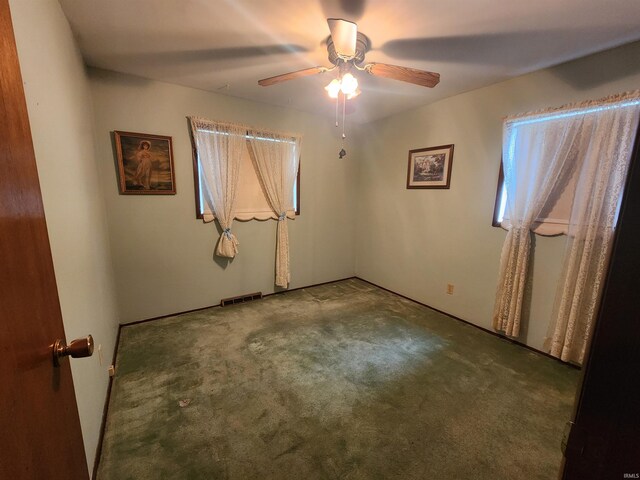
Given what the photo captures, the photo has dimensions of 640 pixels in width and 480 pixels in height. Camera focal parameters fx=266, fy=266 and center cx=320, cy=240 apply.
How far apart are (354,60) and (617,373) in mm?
2151

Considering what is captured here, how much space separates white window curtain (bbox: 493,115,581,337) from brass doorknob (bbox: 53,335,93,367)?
114 inches

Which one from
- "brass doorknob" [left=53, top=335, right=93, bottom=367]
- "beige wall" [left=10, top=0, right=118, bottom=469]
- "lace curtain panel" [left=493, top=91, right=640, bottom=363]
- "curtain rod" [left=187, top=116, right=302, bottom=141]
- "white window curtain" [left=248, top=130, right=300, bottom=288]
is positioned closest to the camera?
"brass doorknob" [left=53, top=335, right=93, bottom=367]

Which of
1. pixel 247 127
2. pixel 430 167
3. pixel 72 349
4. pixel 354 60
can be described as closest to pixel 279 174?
pixel 247 127

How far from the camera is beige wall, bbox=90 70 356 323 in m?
2.51

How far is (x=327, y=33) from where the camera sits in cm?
179

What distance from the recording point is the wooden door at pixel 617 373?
0.43 m

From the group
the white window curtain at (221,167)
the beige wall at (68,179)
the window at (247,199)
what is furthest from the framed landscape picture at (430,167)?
the beige wall at (68,179)

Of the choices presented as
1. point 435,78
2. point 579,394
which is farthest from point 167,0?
point 579,394

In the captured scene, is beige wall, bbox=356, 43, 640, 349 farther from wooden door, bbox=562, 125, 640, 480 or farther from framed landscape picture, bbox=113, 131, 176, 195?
framed landscape picture, bbox=113, 131, 176, 195

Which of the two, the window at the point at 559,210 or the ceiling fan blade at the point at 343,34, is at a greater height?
the ceiling fan blade at the point at 343,34

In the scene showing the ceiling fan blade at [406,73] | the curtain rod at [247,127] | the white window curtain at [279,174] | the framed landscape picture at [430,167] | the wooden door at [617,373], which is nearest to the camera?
the wooden door at [617,373]

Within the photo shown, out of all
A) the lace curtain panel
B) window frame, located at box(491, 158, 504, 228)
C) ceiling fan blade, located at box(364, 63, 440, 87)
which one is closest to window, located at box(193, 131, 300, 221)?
ceiling fan blade, located at box(364, 63, 440, 87)

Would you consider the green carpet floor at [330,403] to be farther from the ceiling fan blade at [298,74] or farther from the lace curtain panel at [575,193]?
the ceiling fan blade at [298,74]

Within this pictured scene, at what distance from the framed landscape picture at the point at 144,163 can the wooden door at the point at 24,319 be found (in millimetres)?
2250
